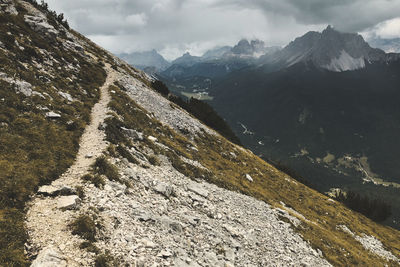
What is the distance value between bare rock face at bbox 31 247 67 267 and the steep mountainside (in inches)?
2.0

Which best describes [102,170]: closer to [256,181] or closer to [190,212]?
[190,212]

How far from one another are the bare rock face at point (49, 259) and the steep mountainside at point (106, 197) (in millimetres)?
50

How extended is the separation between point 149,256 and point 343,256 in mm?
25795

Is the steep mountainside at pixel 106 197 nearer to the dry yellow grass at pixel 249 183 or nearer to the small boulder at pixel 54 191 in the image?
the small boulder at pixel 54 191

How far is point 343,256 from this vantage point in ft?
83.2

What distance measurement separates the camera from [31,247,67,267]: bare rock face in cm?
869

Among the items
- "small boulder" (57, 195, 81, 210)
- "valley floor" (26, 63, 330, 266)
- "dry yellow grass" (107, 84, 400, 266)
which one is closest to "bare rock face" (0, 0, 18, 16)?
"dry yellow grass" (107, 84, 400, 266)

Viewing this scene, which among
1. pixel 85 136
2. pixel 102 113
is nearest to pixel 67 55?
pixel 102 113

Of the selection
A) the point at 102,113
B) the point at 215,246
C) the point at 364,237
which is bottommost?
the point at 364,237

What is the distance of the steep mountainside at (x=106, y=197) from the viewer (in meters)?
10.3

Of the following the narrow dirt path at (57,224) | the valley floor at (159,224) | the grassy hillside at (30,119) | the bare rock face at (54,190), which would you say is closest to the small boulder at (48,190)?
the bare rock face at (54,190)

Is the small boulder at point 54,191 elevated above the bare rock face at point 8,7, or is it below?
below

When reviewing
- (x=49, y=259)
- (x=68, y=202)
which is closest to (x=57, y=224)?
(x=68, y=202)

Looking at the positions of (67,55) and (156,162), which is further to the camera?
(67,55)
